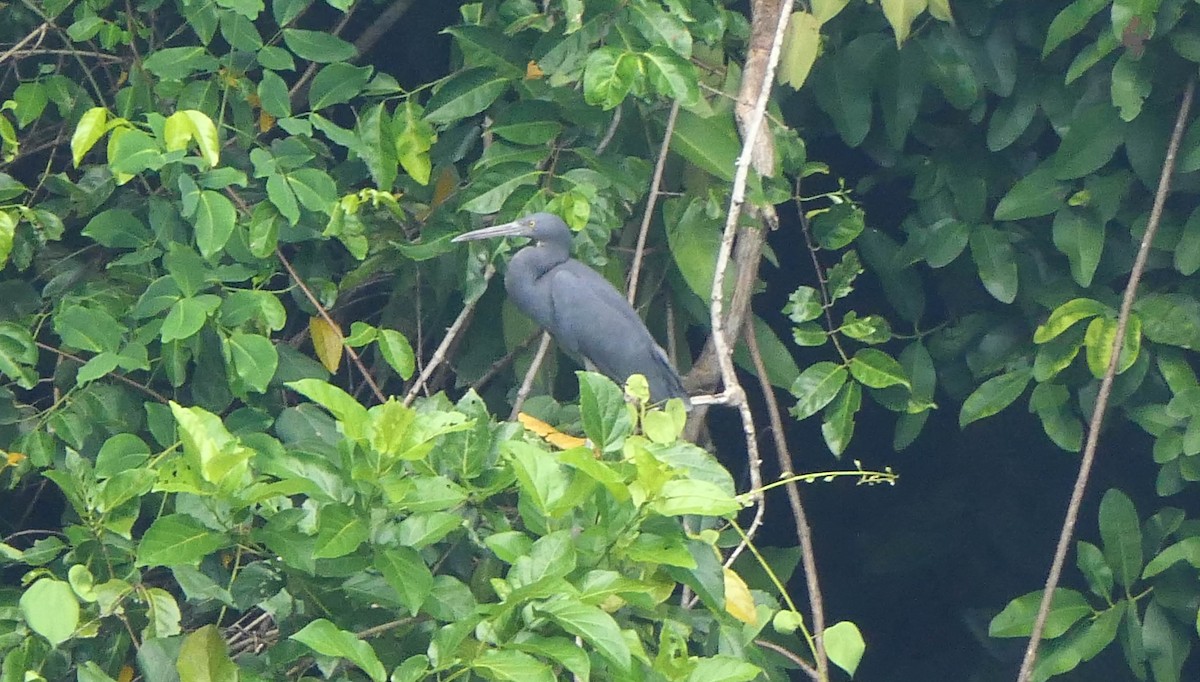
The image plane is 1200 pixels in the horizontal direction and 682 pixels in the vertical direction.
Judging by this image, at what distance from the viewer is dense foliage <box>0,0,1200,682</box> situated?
2258 millimetres

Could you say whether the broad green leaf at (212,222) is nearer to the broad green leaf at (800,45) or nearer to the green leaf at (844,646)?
the broad green leaf at (800,45)

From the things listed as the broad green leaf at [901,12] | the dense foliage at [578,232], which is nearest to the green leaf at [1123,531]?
the dense foliage at [578,232]

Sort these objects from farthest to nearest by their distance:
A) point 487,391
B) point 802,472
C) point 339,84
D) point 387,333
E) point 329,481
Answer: point 802,472 < point 487,391 < point 339,84 < point 387,333 < point 329,481

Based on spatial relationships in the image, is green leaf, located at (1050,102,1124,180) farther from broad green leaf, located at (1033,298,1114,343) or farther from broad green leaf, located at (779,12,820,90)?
broad green leaf, located at (779,12,820,90)

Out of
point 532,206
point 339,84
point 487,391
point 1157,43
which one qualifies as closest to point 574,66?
point 532,206

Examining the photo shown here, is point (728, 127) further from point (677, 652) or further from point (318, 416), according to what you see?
point (677, 652)

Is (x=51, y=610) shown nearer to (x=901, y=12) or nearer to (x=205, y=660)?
(x=205, y=660)

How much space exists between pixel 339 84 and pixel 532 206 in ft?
1.31

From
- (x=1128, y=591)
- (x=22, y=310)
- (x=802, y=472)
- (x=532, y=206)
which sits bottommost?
(x=802, y=472)

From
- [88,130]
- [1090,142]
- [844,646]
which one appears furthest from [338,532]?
[1090,142]

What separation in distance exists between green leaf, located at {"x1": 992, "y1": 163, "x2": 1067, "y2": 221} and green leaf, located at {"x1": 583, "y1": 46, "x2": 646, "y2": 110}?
76cm

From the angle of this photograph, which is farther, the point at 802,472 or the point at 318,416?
the point at 802,472

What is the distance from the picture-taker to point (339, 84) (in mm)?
2490

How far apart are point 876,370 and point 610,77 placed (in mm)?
730
